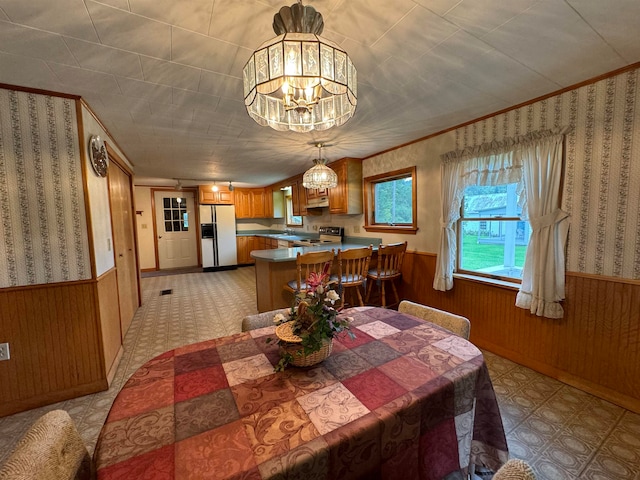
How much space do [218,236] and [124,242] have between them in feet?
11.0

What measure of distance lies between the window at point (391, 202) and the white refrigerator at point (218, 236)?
4067 mm

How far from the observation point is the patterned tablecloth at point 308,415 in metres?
0.71

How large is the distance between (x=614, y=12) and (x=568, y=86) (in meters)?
0.86

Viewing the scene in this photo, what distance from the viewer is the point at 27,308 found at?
1879mm

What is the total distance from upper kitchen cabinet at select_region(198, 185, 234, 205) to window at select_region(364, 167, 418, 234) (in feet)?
13.4

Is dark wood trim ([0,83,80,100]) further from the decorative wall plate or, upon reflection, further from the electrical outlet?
the electrical outlet

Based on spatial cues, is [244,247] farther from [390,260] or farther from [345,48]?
[345,48]

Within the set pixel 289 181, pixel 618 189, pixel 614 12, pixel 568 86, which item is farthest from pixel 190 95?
pixel 289 181

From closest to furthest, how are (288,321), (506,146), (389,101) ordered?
(288,321)
(389,101)
(506,146)

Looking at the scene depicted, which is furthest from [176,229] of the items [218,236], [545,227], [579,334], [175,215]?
[579,334]

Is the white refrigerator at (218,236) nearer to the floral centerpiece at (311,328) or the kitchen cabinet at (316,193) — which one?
the kitchen cabinet at (316,193)

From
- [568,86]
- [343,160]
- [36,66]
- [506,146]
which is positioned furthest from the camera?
[343,160]

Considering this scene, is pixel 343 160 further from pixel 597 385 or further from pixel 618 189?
pixel 597 385

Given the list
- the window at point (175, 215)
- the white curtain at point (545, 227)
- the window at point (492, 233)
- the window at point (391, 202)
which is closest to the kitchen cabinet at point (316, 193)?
the window at point (391, 202)
